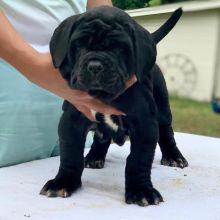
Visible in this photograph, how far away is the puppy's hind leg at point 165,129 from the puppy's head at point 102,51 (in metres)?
0.19

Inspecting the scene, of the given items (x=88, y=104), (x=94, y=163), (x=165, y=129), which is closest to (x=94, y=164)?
(x=94, y=163)

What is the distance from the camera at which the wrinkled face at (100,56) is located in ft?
2.66

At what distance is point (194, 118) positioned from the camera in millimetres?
3830

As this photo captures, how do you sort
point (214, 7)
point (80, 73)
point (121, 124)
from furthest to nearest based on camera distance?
point (214, 7) < point (121, 124) < point (80, 73)

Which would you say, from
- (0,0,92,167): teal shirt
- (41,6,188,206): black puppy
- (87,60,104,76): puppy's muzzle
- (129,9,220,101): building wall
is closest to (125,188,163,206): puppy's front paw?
(41,6,188,206): black puppy

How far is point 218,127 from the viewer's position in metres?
3.66

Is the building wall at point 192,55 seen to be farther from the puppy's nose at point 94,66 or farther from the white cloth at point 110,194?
the puppy's nose at point 94,66

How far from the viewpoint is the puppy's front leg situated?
94 centimetres

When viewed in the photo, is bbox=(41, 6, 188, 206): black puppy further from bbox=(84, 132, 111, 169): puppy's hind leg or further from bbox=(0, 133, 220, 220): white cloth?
bbox=(84, 132, 111, 169): puppy's hind leg

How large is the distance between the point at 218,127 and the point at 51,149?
8.29 ft

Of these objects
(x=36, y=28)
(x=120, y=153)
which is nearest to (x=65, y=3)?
(x=36, y=28)

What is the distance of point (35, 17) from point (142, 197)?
487mm

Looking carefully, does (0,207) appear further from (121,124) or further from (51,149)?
(51,149)

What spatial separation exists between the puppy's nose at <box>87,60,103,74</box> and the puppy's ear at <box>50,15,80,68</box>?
7 centimetres
